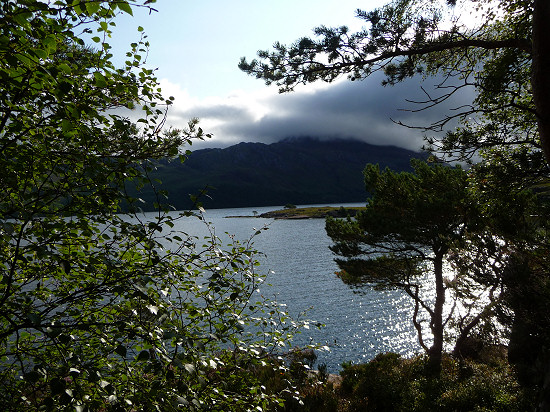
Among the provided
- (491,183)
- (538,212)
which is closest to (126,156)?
(491,183)

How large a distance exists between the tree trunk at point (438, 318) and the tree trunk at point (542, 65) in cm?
1519

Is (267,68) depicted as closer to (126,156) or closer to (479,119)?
(126,156)

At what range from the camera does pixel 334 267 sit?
180ft

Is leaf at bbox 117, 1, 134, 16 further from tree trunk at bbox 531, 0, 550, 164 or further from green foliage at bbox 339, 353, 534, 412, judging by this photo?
green foliage at bbox 339, 353, 534, 412

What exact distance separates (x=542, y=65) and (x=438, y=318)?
17.6 meters

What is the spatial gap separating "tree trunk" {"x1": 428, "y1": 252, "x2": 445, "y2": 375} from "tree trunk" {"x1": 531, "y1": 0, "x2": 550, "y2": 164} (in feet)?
49.8

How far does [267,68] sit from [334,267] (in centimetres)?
5006

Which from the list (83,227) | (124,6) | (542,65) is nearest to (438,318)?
(542,65)

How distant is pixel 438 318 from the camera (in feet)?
63.6

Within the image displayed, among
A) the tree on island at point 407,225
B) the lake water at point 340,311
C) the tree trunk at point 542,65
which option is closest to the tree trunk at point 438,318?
the tree on island at point 407,225

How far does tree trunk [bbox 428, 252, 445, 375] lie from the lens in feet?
61.9

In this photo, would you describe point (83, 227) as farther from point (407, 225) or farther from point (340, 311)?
point (340, 311)

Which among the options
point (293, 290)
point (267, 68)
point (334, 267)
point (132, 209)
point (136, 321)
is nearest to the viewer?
point (136, 321)

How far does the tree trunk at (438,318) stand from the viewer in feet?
61.9
